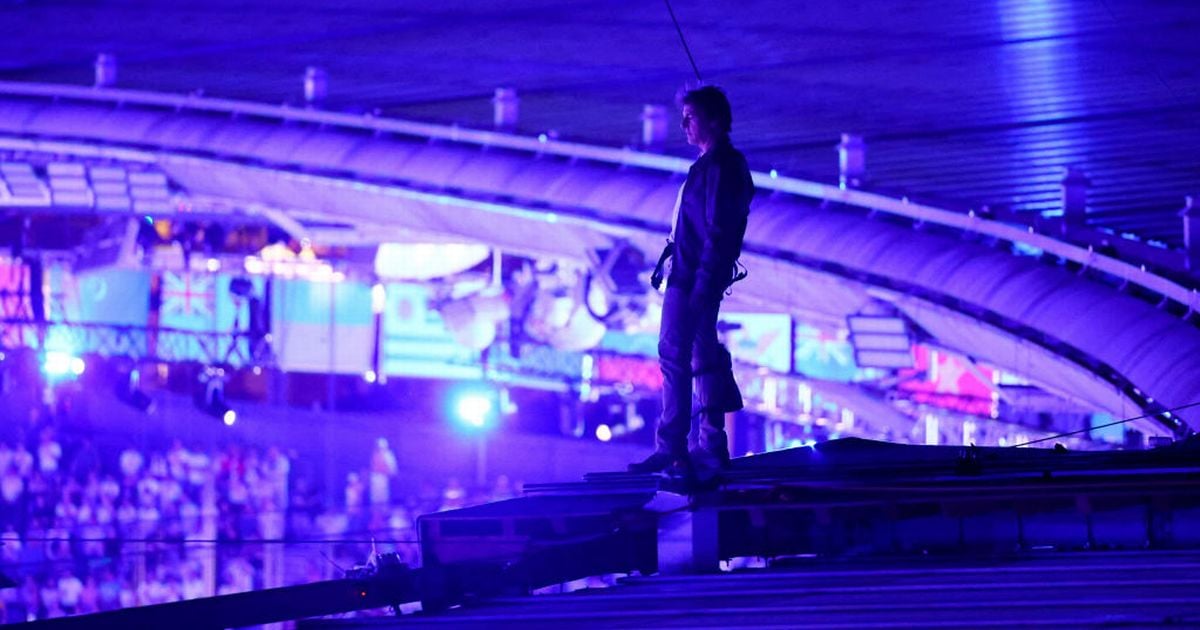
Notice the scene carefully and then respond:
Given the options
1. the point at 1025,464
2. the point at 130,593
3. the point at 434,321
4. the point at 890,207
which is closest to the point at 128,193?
the point at 434,321

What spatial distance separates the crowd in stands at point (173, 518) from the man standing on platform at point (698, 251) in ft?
15.9

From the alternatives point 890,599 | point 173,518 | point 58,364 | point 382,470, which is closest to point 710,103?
point 890,599

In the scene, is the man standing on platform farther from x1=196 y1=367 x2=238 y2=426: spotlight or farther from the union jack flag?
the union jack flag

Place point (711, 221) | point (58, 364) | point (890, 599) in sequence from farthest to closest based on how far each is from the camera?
point (58, 364) → point (711, 221) → point (890, 599)

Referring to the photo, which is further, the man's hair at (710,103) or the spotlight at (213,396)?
the spotlight at (213,396)

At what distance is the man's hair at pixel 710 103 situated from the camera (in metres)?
7.14

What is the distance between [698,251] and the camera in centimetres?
719

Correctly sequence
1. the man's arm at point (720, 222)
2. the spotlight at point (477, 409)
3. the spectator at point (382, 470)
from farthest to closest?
the spotlight at point (477, 409)
the spectator at point (382, 470)
the man's arm at point (720, 222)

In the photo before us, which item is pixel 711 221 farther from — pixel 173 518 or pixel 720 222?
pixel 173 518

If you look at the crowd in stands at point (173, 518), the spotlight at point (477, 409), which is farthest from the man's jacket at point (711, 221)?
the spotlight at point (477, 409)

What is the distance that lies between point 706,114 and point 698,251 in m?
0.52

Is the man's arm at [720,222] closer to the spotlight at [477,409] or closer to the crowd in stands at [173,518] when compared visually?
the crowd in stands at [173,518]

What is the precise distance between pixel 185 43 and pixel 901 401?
10.1 m

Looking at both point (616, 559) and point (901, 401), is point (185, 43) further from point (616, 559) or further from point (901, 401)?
point (616, 559)
